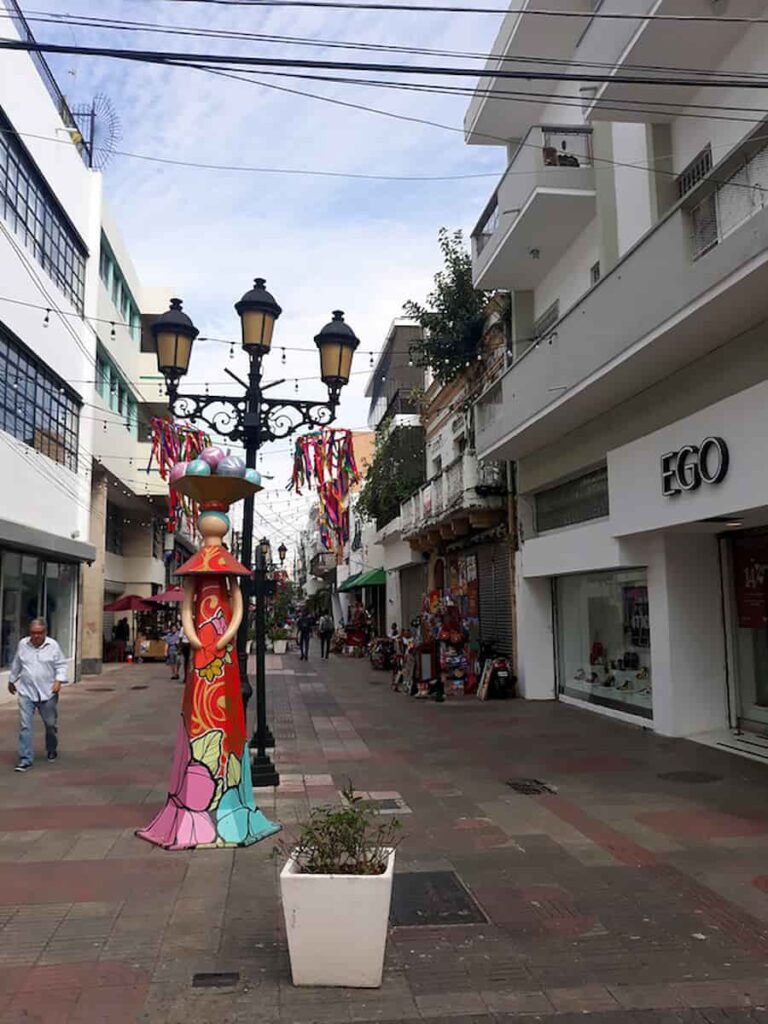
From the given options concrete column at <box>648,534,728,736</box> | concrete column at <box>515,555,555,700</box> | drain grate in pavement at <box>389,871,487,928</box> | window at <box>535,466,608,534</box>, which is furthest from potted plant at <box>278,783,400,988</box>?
concrete column at <box>515,555,555,700</box>

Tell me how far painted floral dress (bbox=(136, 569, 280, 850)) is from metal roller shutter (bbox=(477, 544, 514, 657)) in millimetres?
11238

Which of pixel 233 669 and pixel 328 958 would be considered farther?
pixel 233 669

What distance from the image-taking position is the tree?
19016 millimetres

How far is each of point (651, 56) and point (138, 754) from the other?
34.6 ft

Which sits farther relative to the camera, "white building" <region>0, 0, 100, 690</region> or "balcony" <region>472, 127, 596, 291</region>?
"white building" <region>0, 0, 100, 690</region>

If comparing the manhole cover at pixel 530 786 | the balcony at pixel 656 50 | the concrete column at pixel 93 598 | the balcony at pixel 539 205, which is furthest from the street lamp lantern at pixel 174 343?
the concrete column at pixel 93 598

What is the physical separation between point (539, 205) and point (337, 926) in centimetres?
1205

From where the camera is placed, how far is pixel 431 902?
16.6 ft

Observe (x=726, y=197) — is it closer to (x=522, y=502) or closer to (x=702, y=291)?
(x=702, y=291)

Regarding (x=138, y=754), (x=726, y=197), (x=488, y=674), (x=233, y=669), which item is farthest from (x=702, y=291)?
(x=488, y=674)

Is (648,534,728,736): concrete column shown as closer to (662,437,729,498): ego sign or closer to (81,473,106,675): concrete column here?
(662,437,729,498): ego sign

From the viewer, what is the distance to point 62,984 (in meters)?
3.97

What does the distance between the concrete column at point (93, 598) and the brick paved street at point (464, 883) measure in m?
13.7

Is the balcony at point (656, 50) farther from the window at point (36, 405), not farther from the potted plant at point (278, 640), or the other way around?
the potted plant at point (278, 640)
